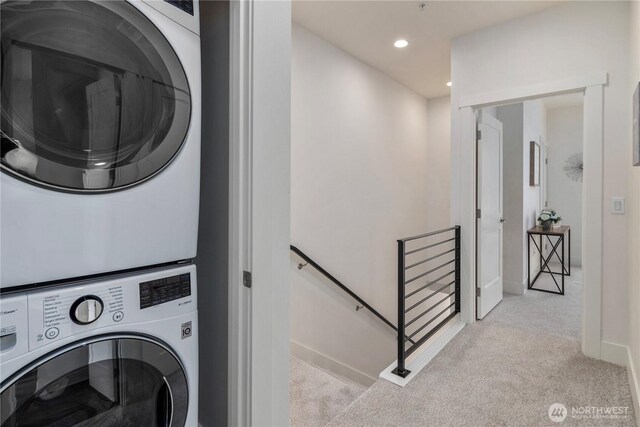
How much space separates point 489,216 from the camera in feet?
10.9

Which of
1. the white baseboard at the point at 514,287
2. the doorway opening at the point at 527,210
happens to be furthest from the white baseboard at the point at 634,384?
the white baseboard at the point at 514,287

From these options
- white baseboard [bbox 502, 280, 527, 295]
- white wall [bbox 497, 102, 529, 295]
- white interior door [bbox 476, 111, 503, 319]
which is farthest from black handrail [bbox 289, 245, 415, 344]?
white wall [bbox 497, 102, 529, 295]

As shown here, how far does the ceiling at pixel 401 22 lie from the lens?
259 centimetres

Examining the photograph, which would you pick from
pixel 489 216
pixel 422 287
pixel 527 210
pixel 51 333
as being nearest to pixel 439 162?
pixel 527 210

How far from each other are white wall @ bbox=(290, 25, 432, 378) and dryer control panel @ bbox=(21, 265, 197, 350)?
1895 mm

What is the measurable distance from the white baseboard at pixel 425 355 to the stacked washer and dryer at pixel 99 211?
1490 mm

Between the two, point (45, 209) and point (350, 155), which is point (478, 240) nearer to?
point (350, 155)

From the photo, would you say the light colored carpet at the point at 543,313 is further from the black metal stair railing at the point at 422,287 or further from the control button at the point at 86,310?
the control button at the point at 86,310

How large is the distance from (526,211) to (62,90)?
471 cm

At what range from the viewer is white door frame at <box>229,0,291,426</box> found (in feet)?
3.48

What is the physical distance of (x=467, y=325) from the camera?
3.01 metres

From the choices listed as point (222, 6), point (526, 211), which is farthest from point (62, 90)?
point (526, 211)

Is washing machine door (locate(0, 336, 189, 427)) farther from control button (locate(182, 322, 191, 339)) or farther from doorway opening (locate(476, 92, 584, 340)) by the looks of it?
doorway opening (locate(476, 92, 584, 340))

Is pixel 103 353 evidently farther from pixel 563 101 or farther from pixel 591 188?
pixel 563 101
